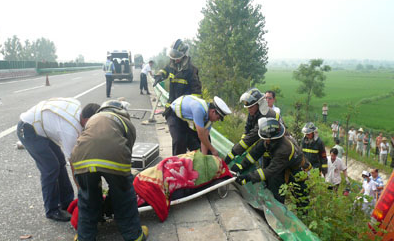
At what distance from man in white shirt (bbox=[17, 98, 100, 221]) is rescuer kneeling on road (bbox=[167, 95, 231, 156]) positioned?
1.49 metres

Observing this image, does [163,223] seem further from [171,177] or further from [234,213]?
[234,213]

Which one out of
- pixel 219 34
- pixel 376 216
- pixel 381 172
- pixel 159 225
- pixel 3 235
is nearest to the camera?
pixel 3 235

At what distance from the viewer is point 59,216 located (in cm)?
343

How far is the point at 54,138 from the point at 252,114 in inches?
112

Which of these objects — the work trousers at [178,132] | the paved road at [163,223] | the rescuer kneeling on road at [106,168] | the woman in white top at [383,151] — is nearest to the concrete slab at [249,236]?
the paved road at [163,223]

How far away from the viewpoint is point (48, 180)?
11.0 feet

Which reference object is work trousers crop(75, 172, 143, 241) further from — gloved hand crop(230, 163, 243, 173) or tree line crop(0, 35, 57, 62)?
tree line crop(0, 35, 57, 62)

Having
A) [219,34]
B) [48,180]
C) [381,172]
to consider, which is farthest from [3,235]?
[219,34]

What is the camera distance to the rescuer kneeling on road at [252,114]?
445 centimetres

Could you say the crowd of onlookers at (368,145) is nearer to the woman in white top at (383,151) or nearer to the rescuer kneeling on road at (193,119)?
the woman in white top at (383,151)

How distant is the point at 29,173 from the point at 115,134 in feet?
9.73

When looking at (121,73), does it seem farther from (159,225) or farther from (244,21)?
(159,225)

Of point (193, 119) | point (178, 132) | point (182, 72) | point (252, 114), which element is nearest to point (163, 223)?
point (193, 119)

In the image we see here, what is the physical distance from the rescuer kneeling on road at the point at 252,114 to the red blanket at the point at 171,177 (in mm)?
581
